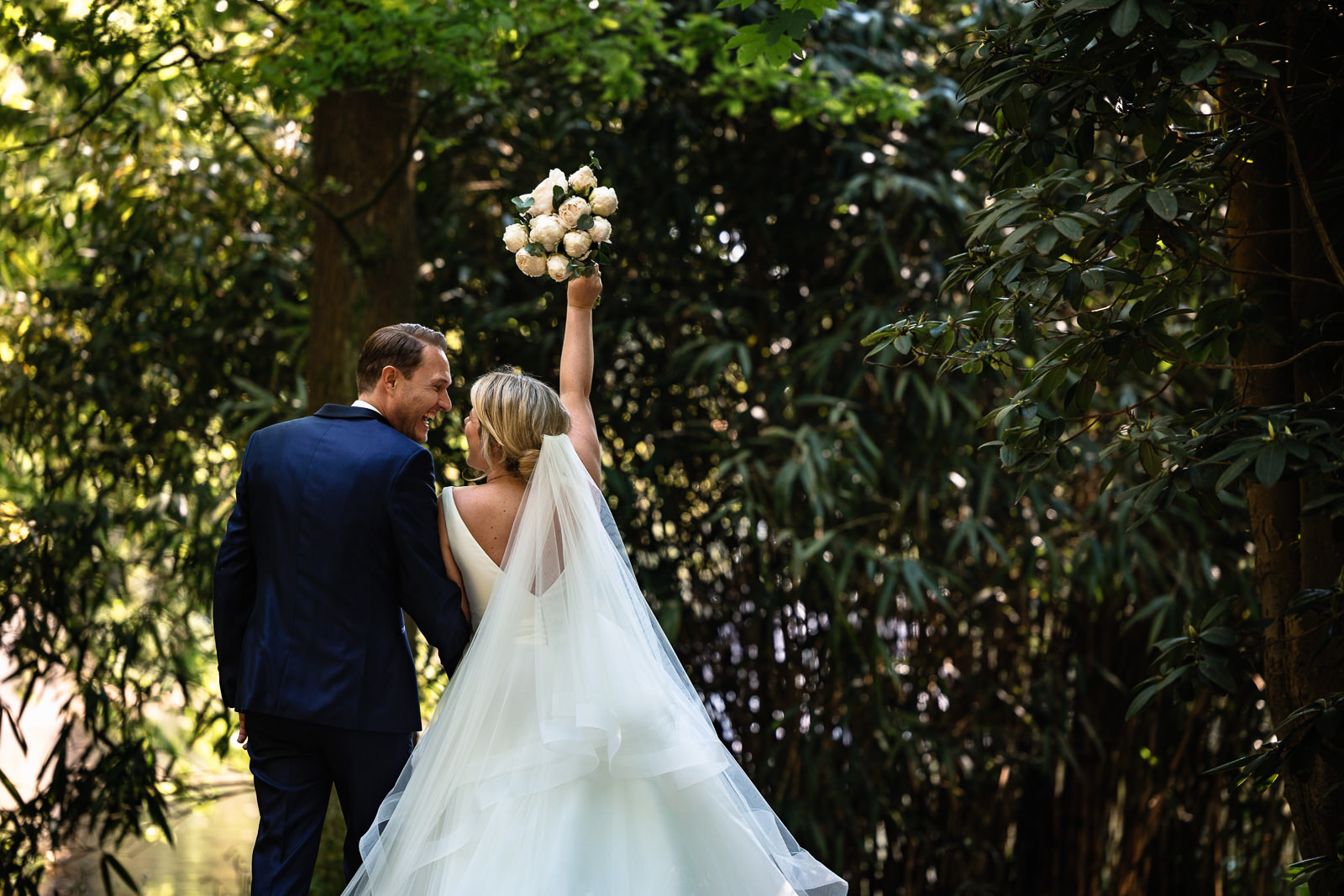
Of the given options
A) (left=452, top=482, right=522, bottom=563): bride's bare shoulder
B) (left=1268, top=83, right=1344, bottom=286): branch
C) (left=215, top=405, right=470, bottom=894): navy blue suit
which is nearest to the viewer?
(left=1268, top=83, right=1344, bottom=286): branch

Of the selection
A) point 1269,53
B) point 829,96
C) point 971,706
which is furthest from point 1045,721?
point 1269,53

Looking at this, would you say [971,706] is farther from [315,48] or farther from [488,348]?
[315,48]

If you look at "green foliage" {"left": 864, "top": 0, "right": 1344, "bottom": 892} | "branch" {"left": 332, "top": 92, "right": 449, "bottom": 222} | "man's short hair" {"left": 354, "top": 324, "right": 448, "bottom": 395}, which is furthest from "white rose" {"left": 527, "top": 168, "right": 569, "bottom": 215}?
"branch" {"left": 332, "top": 92, "right": 449, "bottom": 222}

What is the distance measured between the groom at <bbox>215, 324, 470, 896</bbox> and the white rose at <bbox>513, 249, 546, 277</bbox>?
16.3 inches

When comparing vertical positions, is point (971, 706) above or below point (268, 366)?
below

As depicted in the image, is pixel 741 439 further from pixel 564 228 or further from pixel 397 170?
pixel 564 228

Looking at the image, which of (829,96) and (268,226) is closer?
(829,96)

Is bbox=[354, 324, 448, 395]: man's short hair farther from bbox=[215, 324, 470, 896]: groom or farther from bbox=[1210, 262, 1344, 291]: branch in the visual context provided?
bbox=[1210, 262, 1344, 291]: branch

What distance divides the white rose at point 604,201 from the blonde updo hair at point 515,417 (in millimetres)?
373

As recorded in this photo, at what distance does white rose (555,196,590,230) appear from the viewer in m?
2.25

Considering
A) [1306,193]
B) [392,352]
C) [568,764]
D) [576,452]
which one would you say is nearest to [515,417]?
[576,452]

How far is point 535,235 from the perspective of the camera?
2.25 metres

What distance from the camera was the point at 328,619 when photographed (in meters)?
2.15

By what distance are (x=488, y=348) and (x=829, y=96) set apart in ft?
4.87
